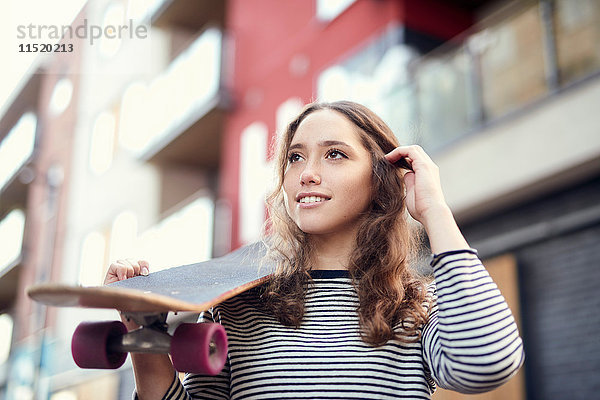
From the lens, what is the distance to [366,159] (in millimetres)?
2074

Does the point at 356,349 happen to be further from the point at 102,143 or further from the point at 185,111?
the point at 102,143

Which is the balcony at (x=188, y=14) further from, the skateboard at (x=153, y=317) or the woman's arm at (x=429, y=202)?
the skateboard at (x=153, y=317)

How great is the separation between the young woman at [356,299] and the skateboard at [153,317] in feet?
0.46

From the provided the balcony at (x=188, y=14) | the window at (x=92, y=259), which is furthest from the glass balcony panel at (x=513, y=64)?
the window at (x=92, y=259)

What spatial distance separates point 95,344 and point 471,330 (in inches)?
33.1

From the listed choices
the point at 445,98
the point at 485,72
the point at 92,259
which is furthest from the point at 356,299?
the point at 92,259

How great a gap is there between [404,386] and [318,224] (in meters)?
0.47

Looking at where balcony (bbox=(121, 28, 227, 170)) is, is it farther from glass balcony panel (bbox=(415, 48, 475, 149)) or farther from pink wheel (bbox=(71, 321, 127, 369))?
pink wheel (bbox=(71, 321, 127, 369))


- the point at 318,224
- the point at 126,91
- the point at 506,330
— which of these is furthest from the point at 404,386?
the point at 126,91

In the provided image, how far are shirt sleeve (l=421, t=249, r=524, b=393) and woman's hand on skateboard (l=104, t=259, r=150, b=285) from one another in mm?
745

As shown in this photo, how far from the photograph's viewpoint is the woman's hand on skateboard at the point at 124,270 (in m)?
1.88

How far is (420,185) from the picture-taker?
190cm

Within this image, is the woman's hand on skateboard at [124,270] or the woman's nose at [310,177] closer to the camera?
Answer: the woman's hand on skateboard at [124,270]

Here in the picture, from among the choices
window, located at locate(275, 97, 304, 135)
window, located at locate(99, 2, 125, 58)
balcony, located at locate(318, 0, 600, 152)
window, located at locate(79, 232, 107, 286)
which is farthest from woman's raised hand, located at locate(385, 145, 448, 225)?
window, located at locate(99, 2, 125, 58)
